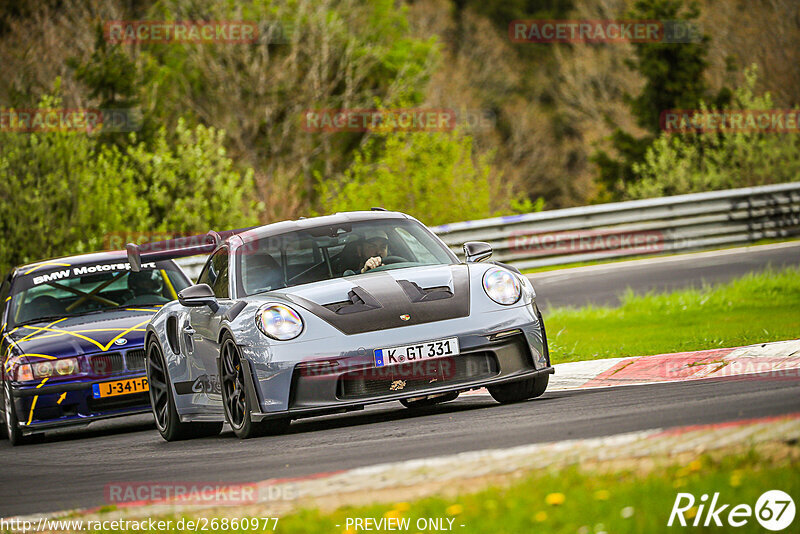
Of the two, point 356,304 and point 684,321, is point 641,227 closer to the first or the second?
point 684,321

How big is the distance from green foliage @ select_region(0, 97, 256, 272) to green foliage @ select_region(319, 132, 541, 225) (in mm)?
2745

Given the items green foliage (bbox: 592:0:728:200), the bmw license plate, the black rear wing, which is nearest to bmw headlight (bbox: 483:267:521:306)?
the bmw license plate

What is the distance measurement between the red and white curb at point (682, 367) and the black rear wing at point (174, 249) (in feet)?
8.20

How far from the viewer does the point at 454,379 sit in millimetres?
8094

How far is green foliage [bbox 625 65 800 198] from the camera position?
23.9 metres

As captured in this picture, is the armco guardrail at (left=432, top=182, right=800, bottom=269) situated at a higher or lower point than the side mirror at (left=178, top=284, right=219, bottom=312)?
lower

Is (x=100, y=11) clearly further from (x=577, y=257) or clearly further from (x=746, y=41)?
(x=577, y=257)

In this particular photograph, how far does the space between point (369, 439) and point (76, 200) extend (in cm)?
1538

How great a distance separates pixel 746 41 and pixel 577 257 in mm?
24636

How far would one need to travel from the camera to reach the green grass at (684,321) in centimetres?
1100

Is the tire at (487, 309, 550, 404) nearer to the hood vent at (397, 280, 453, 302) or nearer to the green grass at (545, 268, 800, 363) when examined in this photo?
the hood vent at (397, 280, 453, 302)

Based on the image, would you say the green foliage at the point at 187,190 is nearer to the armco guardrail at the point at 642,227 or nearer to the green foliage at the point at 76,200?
the green foliage at the point at 76,200

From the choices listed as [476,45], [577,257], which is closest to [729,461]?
[577,257]

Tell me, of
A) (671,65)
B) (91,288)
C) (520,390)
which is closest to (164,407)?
(91,288)
